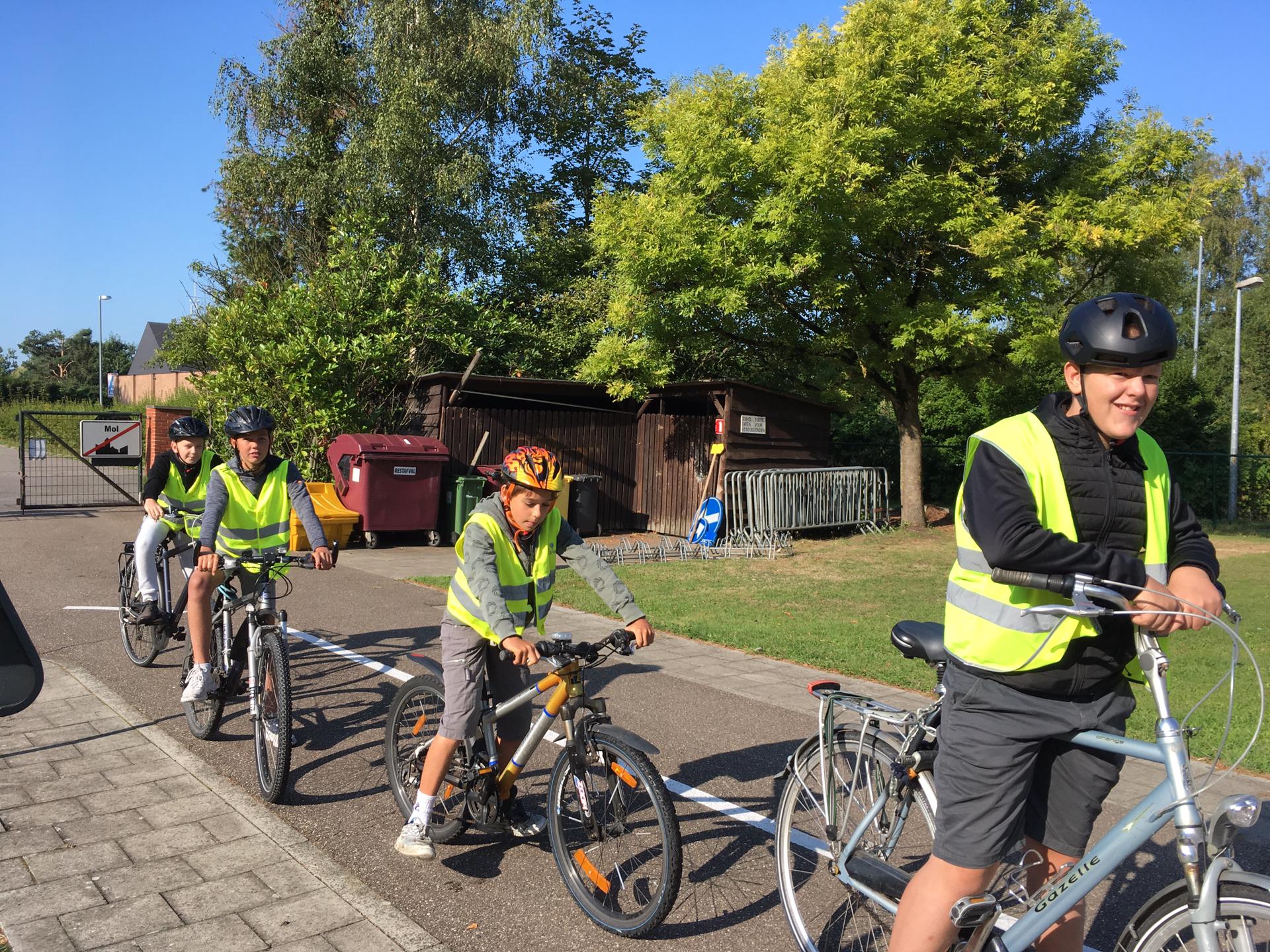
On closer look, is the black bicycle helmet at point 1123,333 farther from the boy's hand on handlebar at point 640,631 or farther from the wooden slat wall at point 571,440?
the wooden slat wall at point 571,440

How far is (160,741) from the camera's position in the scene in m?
5.61

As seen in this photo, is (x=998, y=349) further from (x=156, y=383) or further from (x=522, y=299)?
(x=156, y=383)

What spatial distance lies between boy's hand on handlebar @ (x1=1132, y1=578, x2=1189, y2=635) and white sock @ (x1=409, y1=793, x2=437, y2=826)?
110 inches

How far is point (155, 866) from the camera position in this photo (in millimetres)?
4016

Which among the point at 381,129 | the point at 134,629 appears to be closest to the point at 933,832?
the point at 134,629

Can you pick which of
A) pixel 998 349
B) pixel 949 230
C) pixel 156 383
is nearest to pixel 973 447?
pixel 949 230

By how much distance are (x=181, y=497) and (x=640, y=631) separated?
16.2 feet

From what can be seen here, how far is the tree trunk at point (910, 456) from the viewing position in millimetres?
19734

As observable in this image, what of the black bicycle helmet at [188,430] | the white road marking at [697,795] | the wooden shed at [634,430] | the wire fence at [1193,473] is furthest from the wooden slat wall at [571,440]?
the black bicycle helmet at [188,430]

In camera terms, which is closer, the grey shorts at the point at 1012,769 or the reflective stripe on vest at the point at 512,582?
→ the grey shorts at the point at 1012,769

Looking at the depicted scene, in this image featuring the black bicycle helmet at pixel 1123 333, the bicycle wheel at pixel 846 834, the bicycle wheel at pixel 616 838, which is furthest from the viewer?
the bicycle wheel at pixel 616 838

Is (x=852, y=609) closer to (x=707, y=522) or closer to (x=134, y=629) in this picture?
A: (x=707, y=522)

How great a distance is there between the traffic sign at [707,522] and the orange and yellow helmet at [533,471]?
1262 cm

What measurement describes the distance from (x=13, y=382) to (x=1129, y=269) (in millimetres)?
66771
